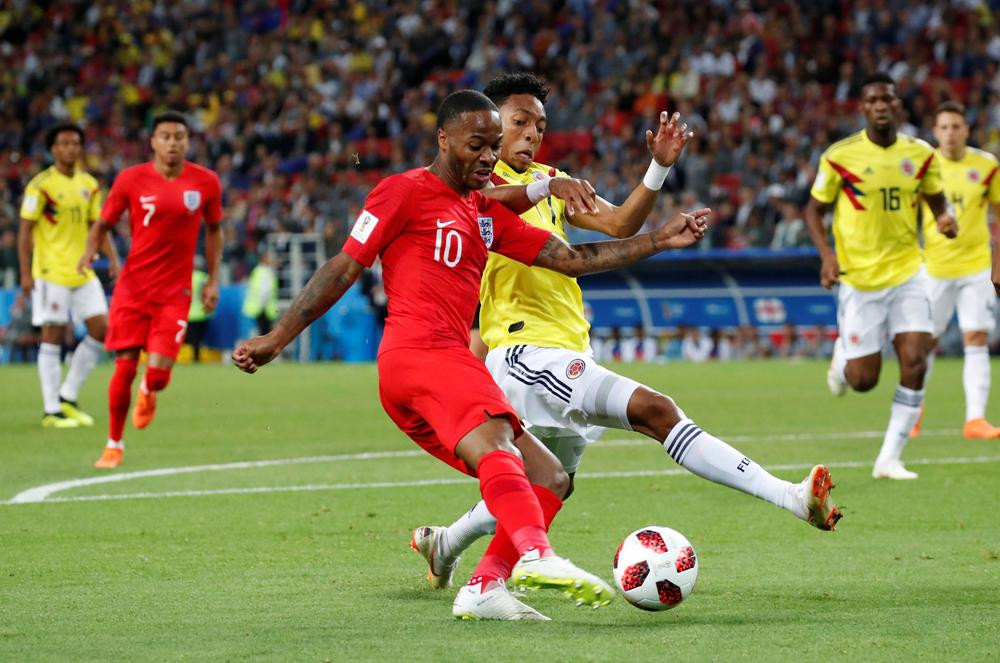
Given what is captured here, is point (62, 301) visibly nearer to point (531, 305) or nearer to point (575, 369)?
point (531, 305)

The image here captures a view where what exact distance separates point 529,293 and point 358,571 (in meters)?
1.40

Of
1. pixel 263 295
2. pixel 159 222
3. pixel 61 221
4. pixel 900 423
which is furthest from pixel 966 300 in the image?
pixel 263 295

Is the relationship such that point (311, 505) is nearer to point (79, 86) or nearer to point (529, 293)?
point (529, 293)

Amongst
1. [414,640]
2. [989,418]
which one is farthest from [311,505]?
[989,418]

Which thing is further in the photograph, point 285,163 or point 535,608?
point 285,163

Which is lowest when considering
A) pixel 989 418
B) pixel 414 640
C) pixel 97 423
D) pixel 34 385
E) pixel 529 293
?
pixel 34 385

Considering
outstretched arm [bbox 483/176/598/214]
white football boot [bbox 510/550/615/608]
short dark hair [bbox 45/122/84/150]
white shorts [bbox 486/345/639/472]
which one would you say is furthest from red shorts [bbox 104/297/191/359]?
white football boot [bbox 510/550/615/608]

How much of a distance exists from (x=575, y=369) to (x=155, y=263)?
6017 mm

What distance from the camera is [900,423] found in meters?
10.2

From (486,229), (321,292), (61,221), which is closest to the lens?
(321,292)

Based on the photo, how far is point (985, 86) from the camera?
27422 mm

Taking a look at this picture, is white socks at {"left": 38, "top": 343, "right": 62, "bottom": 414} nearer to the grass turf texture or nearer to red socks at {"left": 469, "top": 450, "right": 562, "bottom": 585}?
the grass turf texture

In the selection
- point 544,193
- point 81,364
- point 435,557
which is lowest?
point 81,364

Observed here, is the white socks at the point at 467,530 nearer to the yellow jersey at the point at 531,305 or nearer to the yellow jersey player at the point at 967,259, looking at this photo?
the yellow jersey at the point at 531,305
